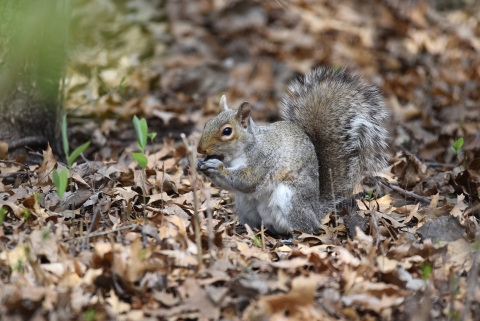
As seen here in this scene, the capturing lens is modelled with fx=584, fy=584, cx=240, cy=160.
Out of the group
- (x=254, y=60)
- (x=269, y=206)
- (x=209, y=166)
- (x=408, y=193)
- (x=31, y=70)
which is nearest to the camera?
(x=209, y=166)

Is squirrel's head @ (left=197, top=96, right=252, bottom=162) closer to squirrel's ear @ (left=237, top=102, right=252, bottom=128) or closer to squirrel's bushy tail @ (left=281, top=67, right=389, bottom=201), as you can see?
squirrel's ear @ (left=237, top=102, right=252, bottom=128)

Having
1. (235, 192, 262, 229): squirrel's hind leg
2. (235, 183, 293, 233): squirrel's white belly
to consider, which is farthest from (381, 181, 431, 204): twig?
(235, 192, 262, 229): squirrel's hind leg

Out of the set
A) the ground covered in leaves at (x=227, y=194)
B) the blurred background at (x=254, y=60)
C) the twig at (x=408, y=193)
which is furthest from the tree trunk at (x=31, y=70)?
the twig at (x=408, y=193)

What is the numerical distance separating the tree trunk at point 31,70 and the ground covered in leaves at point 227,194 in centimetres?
26

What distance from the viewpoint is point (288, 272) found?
268 centimetres

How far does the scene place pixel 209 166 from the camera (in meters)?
3.44

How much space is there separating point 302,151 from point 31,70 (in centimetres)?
197

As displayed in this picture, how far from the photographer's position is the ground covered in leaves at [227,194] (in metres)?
2.39

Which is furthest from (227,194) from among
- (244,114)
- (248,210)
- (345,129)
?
(345,129)

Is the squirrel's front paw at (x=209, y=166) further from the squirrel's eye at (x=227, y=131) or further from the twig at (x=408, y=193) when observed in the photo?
the twig at (x=408, y=193)

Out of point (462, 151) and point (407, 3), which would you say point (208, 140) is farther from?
point (407, 3)

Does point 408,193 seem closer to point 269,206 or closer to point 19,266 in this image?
point 269,206

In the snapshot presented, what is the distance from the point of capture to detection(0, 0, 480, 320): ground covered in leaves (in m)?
2.39

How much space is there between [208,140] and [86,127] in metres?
2.14
